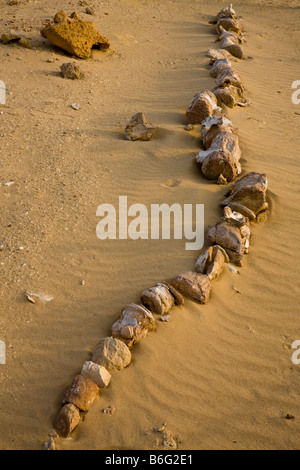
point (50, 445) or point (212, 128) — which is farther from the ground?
point (212, 128)

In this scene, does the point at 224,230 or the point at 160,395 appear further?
the point at 224,230

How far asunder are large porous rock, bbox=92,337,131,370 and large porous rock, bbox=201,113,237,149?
3.20 m

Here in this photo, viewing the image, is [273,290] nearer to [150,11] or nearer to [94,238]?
[94,238]

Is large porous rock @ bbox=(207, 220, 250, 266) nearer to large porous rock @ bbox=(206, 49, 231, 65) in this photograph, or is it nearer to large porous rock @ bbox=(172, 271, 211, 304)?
large porous rock @ bbox=(172, 271, 211, 304)

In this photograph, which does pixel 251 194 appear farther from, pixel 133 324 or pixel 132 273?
pixel 133 324

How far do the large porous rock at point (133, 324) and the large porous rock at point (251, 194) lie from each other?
66.9 inches

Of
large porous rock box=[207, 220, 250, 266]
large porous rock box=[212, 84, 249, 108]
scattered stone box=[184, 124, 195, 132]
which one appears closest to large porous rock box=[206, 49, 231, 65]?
large porous rock box=[212, 84, 249, 108]

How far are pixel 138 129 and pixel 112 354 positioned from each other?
136 inches

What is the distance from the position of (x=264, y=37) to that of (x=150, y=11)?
2993 mm

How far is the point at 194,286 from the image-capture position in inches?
138

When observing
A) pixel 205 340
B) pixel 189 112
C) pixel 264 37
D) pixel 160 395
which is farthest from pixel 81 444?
pixel 264 37

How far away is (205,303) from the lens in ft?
11.6

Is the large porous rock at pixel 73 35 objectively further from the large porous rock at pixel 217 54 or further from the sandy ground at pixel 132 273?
the large porous rock at pixel 217 54

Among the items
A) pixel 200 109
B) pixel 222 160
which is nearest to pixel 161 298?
pixel 222 160
